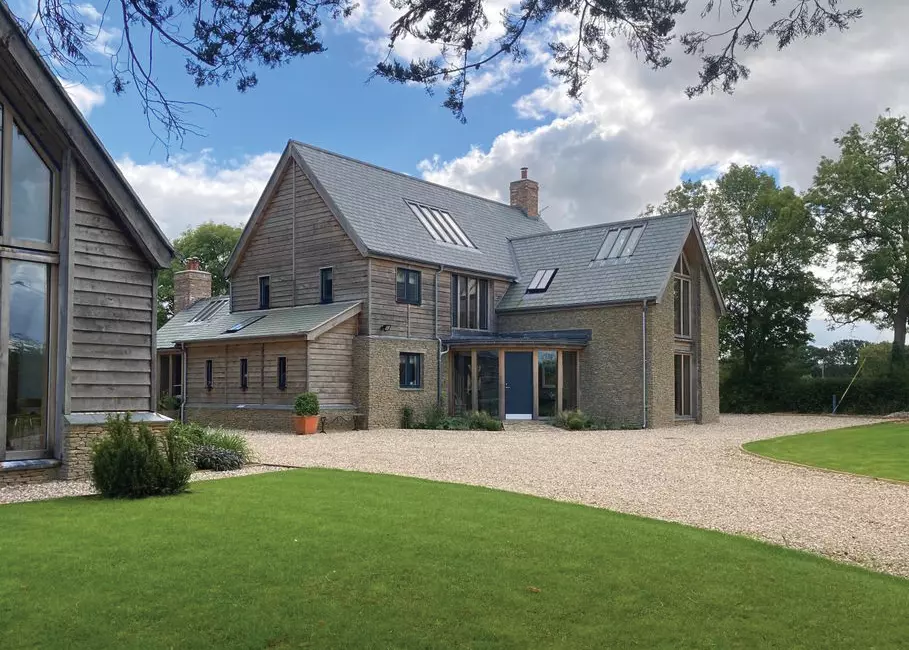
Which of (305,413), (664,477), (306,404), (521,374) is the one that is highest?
(521,374)

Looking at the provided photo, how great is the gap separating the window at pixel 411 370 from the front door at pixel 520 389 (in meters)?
2.90

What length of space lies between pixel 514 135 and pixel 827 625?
610 cm

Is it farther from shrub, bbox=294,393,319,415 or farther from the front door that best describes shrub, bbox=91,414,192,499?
the front door

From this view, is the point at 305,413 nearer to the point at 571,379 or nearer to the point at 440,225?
the point at 571,379

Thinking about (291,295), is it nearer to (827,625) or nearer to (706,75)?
(706,75)

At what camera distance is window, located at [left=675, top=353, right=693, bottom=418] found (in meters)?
29.3

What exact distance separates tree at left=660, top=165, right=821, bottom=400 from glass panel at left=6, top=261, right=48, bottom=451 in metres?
31.9

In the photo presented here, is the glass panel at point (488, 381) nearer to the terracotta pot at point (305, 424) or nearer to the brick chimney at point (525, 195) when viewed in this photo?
the terracotta pot at point (305, 424)

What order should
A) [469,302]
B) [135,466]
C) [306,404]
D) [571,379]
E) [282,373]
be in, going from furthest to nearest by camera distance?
1. [469,302]
2. [571,379]
3. [282,373]
4. [306,404]
5. [135,466]

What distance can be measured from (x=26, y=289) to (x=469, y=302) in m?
18.4

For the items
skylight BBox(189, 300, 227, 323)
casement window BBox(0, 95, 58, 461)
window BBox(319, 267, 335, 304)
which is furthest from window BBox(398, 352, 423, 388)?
casement window BBox(0, 95, 58, 461)

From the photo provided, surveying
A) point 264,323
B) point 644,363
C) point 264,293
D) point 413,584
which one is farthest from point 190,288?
point 413,584

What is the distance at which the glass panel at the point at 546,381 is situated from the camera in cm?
2650

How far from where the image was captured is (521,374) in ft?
86.7
